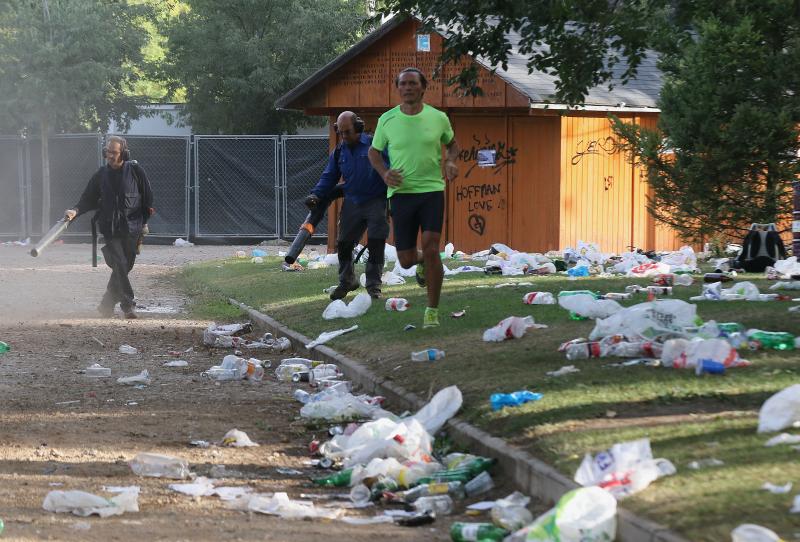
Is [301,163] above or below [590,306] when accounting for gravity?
above

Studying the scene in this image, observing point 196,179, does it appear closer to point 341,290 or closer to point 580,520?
point 341,290

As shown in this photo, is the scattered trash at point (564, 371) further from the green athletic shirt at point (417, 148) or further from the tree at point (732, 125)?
the tree at point (732, 125)

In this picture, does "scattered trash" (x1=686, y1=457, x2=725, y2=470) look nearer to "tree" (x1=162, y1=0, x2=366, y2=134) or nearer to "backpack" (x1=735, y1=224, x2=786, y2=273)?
"backpack" (x1=735, y1=224, x2=786, y2=273)

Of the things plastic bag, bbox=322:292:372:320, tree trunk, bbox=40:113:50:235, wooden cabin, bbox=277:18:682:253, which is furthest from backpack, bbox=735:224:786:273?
tree trunk, bbox=40:113:50:235

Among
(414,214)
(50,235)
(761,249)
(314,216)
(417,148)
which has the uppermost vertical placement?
(417,148)

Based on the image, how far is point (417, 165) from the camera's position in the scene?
9.87m

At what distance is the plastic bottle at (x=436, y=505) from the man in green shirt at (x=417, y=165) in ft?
13.7

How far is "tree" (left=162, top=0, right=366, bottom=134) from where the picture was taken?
38125mm

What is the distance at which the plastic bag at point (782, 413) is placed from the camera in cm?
550

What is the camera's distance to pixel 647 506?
4.71 meters

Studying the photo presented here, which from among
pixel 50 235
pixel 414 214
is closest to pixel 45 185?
pixel 50 235

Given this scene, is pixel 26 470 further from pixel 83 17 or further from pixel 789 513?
pixel 83 17

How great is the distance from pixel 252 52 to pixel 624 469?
1341 inches

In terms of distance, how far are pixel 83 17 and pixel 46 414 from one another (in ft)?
89.8
